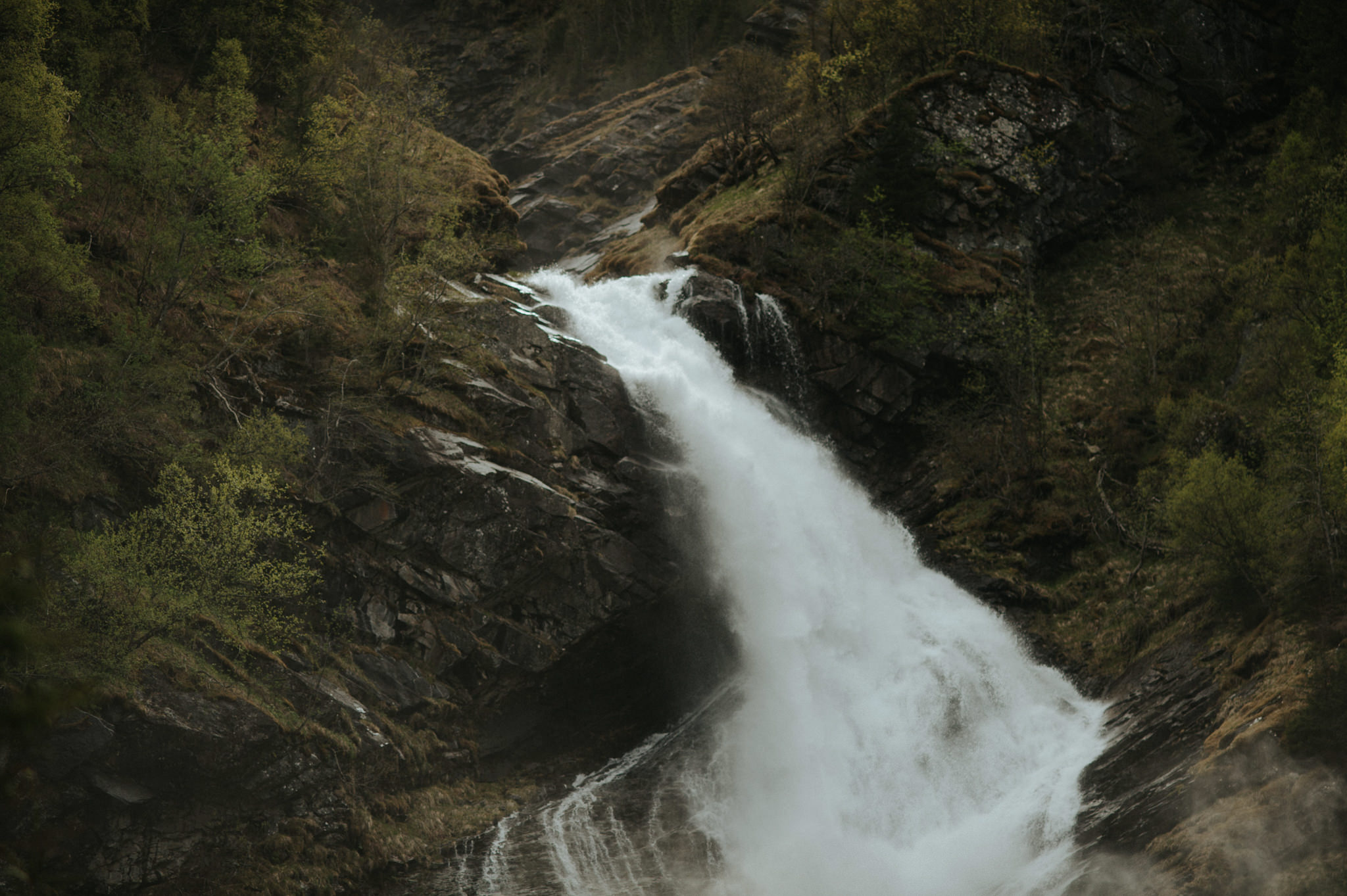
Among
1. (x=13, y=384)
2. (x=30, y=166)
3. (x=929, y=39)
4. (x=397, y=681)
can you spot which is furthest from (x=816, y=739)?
(x=929, y=39)

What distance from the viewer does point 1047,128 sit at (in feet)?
147

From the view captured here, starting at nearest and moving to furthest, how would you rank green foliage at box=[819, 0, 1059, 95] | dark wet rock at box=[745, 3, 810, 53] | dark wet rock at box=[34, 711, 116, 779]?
dark wet rock at box=[34, 711, 116, 779], green foliage at box=[819, 0, 1059, 95], dark wet rock at box=[745, 3, 810, 53]

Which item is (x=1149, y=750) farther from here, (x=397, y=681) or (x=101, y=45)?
(x=101, y=45)

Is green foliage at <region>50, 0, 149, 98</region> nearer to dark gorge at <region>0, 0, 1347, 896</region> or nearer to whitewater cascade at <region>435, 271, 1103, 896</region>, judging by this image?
dark gorge at <region>0, 0, 1347, 896</region>

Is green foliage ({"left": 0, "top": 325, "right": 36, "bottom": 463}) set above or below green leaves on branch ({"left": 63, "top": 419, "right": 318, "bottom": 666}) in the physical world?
above

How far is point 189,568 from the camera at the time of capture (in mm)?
19250

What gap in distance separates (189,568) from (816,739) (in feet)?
54.1

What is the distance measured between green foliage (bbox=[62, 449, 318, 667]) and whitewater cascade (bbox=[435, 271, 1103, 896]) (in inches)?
311

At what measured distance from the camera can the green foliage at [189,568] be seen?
17672mm

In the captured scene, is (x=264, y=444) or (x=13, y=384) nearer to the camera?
(x=13, y=384)

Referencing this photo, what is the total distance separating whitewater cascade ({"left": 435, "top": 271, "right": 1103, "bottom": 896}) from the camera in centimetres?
2091

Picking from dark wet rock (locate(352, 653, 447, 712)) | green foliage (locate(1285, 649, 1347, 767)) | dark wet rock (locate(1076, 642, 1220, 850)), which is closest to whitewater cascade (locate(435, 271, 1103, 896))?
dark wet rock (locate(1076, 642, 1220, 850))

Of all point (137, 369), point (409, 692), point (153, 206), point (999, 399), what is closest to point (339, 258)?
point (153, 206)

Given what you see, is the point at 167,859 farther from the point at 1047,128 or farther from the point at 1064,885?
the point at 1047,128
